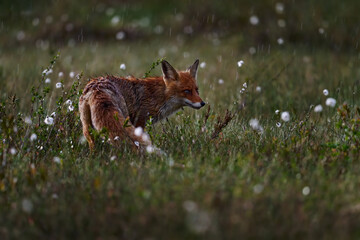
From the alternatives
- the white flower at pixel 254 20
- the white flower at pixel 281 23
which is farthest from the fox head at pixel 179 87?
the white flower at pixel 281 23

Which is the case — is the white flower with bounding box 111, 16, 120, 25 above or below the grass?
above

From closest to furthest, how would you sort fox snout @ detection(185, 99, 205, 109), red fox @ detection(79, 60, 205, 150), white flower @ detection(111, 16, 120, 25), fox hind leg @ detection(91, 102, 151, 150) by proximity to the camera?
fox hind leg @ detection(91, 102, 151, 150), red fox @ detection(79, 60, 205, 150), fox snout @ detection(185, 99, 205, 109), white flower @ detection(111, 16, 120, 25)

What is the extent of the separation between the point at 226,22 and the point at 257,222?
1133cm

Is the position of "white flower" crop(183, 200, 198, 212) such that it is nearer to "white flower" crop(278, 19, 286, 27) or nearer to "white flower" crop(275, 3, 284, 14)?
"white flower" crop(278, 19, 286, 27)

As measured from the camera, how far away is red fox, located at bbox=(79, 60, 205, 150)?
197 inches

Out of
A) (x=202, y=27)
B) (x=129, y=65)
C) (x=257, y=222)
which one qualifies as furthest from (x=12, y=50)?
(x=257, y=222)

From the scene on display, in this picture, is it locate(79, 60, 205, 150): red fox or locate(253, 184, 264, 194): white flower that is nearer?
locate(253, 184, 264, 194): white flower

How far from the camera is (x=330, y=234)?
2.89m

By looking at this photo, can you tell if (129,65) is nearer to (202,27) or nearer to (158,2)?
(202,27)

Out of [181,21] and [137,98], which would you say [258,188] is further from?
[181,21]

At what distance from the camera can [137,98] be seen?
6.01 m

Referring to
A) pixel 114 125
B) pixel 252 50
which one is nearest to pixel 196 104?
pixel 114 125

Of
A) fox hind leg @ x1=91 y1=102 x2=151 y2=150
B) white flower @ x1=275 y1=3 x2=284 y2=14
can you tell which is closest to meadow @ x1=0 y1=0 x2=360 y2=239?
fox hind leg @ x1=91 y1=102 x2=151 y2=150

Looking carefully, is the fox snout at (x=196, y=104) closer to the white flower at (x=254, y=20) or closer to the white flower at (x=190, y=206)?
the white flower at (x=190, y=206)
